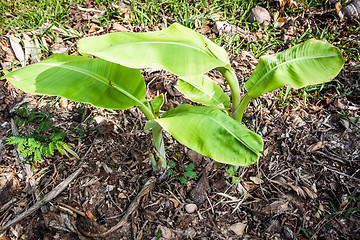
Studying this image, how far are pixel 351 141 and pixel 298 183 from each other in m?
0.67

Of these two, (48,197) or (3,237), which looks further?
(48,197)

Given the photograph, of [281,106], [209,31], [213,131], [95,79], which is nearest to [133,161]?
[95,79]

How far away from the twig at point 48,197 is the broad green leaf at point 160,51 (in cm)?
125

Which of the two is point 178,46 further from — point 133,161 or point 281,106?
point 281,106

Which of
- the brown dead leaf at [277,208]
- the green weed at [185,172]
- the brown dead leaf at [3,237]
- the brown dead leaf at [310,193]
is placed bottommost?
the brown dead leaf at [3,237]

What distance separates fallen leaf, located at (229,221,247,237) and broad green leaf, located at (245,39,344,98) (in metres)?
1.04

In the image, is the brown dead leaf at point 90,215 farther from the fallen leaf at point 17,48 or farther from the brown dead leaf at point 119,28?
the brown dead leaf at point 119,28

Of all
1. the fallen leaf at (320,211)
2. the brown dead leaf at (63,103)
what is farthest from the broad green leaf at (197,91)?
the brown dead leaf at (63,103)

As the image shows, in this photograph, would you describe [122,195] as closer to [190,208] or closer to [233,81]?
[190,208]

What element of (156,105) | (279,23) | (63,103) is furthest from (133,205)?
(279,23)

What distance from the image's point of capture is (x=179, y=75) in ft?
3.79

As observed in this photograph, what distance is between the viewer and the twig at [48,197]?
5.78 ft

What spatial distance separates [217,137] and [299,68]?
2.27 ft

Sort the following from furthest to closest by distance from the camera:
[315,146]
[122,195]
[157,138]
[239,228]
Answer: [315,146], [122,195], [239,228], [157,138]
